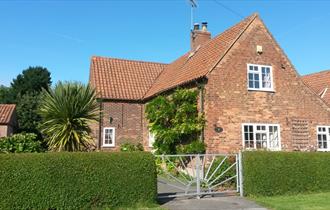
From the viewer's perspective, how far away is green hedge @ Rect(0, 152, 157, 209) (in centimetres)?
933

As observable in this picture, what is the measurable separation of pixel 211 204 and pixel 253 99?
8583 millimetres

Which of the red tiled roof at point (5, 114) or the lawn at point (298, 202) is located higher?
the red tiled roof at point (5, 114)

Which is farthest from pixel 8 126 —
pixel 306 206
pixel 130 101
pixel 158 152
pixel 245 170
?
pixel 306 206

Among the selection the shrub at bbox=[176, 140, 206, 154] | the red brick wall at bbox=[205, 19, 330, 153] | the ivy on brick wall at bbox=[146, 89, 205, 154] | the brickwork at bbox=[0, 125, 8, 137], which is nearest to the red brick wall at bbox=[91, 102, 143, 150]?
the ivy on brick wall at bbox=[146, 89, 205, 154]

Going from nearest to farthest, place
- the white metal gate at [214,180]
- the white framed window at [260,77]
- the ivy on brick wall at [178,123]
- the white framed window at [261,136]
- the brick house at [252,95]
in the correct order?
1. the white metal gate at [214,180]
2. the ivy on brick wall at [178,123]
3. the brick house at [252,95]
4. the white framed window at [261,136]
5. the white framed window at [260,77]

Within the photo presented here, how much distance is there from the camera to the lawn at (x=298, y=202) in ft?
35.9

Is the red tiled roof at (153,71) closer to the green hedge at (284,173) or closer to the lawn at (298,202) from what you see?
the green hedge at (284,173)

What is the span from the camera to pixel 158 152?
19.6m

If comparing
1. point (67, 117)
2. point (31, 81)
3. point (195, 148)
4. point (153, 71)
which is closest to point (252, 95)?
point (195, 148)

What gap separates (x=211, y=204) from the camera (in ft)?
37.2

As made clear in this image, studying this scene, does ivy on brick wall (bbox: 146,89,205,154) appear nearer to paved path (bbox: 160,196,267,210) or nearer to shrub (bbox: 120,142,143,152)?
shrub (bbox: 120,142,143,152)

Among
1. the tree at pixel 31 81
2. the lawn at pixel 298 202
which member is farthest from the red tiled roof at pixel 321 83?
the tree at pixel 31 81

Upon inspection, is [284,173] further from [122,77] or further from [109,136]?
[122,77]

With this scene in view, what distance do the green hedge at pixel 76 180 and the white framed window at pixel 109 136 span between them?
1355cm
